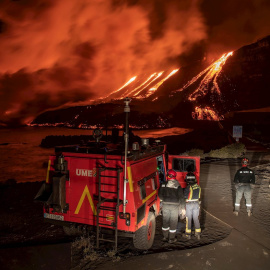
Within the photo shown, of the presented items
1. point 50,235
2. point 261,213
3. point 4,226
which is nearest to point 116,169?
point 50,235

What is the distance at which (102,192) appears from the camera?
17.4ft

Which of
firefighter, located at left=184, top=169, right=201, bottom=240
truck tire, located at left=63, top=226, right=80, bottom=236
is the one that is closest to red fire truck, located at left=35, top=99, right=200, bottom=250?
firefighter, located at left=184, top=169, right=201, bottom=240

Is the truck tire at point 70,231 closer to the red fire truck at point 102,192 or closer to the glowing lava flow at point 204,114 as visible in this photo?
the red fire truck at point 102,192

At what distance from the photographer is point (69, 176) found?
5547 mm

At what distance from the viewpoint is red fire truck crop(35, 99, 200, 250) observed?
511 cm

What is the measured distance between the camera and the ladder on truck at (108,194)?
508cm

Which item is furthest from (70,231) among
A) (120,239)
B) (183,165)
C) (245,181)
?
(245,181)

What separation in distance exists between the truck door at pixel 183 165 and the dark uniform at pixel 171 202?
114 cm

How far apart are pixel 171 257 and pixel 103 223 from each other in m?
1.55

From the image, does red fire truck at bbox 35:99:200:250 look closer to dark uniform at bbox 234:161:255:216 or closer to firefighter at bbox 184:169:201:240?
firefighter at bbox 184:169:201:240

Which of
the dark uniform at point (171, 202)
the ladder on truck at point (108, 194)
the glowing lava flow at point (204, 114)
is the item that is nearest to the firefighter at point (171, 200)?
the dark uniform at point (171, 202)

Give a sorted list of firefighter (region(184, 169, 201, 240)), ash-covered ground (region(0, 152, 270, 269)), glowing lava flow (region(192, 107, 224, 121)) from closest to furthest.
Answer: ash-covered ground (region(0, 152, 270, 269)) < firefighter (region(184, 169, 201, 240)) < glowing lava flow (region(192, 107, 224, 121))

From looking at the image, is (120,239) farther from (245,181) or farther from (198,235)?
(245,181)

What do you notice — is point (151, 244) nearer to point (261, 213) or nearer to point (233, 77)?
point (261, 213)
